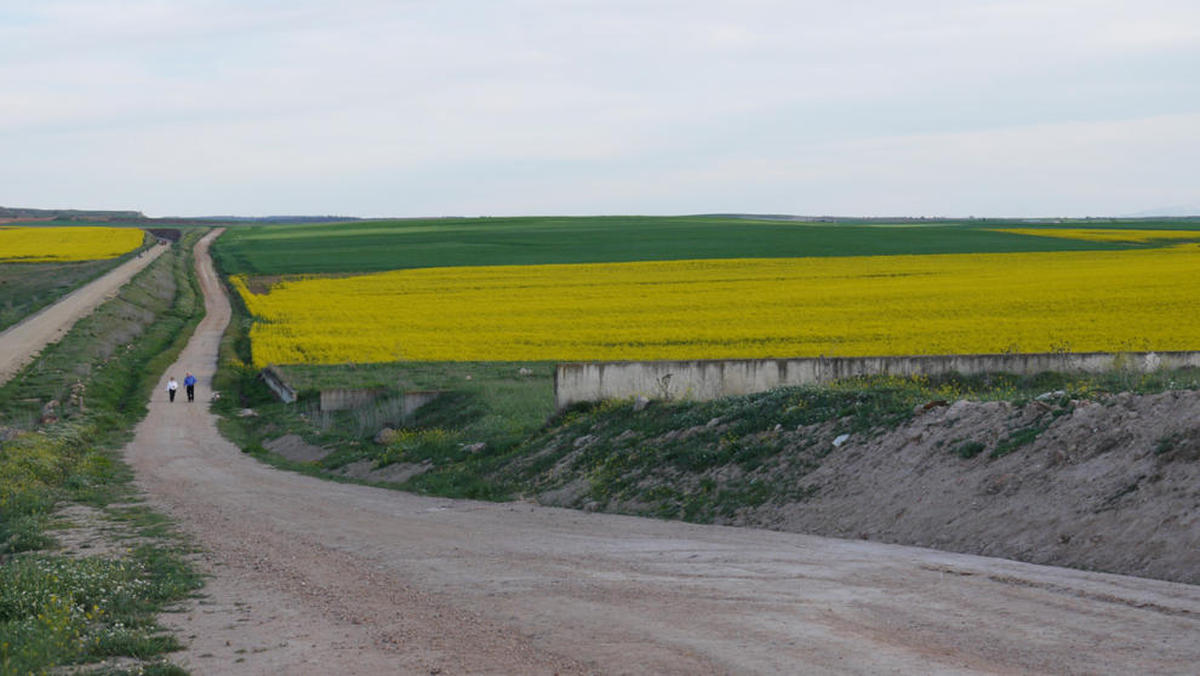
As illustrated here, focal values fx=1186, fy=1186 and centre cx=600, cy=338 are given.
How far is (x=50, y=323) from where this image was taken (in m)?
57.0

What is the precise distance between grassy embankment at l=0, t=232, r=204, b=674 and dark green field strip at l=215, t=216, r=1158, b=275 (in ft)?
155

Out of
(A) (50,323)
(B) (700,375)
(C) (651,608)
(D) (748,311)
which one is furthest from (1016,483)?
(A) (50,323)

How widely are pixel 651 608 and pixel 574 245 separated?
104m

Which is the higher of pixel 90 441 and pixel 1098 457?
pixel 1098 457

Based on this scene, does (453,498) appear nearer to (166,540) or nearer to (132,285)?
(166,540)

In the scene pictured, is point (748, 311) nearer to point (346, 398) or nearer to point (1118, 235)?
A: point (346, 398)

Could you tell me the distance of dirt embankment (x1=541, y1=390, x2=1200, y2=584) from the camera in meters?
11.9

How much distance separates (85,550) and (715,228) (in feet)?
392

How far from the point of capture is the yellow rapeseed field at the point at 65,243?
108 meters

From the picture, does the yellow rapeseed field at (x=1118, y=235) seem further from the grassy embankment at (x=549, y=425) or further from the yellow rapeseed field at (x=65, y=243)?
the yellow rapeseed field at (x=65, y=243)

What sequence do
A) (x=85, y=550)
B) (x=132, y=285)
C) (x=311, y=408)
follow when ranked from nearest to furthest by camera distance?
(x=85, y=550) < (x=311, y=408) < (x=132, y=285)

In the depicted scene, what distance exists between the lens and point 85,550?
1563 cm

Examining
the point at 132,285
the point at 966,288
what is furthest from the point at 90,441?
the point at 132,285

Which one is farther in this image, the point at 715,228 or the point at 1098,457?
the point at 715,228
